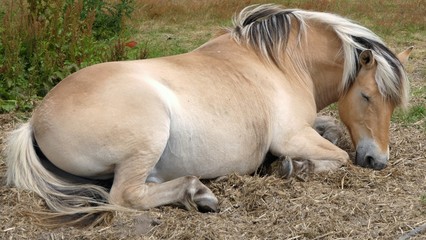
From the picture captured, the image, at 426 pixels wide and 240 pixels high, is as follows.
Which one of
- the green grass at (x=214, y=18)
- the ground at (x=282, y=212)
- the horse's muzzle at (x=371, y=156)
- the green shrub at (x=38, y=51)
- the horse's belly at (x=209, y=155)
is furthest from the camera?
the green grass at (x=214, y=18)

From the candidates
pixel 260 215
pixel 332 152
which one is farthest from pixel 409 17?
pixel 260 215

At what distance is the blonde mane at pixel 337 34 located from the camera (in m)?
5.26

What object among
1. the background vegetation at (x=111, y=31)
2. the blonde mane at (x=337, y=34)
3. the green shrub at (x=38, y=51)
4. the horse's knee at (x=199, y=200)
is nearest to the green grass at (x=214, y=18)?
the background vegetation at (x=111, y=31)

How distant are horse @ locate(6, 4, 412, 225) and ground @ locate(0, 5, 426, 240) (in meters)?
0.14

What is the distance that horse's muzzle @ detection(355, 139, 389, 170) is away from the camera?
17.1 feet

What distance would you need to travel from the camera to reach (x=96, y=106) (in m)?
4.38

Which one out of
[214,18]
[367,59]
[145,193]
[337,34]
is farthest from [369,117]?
[214,18]

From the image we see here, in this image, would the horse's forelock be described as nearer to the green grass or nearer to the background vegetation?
the background vegetation

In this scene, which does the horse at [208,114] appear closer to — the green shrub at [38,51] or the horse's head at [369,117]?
the horse's head at [369,117]

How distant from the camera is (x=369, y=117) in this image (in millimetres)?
5277

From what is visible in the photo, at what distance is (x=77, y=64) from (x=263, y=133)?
9.80 ft

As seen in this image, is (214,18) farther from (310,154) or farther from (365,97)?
(310,154)

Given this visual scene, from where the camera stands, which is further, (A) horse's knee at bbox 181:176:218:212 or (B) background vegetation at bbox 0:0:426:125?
(B) background vegetation at bbox 0:0:426:125

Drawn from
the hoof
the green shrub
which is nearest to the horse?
the hoof
